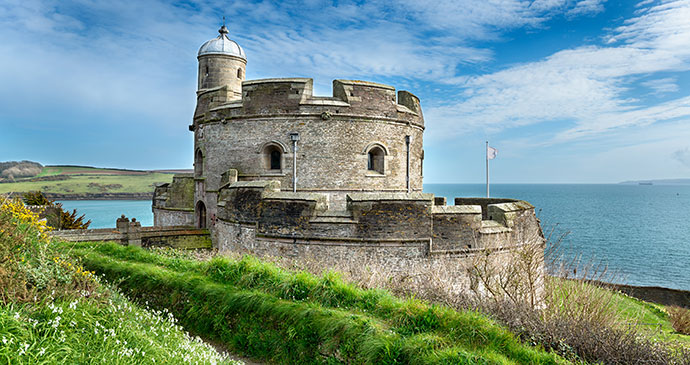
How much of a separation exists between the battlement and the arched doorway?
4.57m

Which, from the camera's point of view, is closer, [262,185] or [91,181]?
[262,185]

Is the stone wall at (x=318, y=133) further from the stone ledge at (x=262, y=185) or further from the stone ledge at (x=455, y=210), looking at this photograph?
the stone ledge at (x=455, y=210)

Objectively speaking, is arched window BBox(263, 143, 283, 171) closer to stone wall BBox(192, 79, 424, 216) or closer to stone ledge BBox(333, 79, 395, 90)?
stone wall BBox(192, 79, 424, 216)

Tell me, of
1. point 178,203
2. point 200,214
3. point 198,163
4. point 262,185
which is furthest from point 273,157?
point 178,203

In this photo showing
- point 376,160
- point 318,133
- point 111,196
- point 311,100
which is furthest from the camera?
point 111,196

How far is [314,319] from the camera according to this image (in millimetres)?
6082

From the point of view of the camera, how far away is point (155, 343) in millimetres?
5070

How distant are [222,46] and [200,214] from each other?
25.9 feet

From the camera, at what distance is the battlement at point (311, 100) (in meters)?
14.9

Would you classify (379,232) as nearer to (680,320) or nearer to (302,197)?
(302,197)

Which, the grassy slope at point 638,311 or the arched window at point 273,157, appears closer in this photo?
the grassy slope at point 638,311

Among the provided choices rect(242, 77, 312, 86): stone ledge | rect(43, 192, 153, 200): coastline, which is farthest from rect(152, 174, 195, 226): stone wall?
rect(43, 192, 153, 200): coastline

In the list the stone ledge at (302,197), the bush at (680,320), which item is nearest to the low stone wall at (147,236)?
the stone ledge at (302,197)

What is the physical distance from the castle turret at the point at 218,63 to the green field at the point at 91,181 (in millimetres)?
71268
